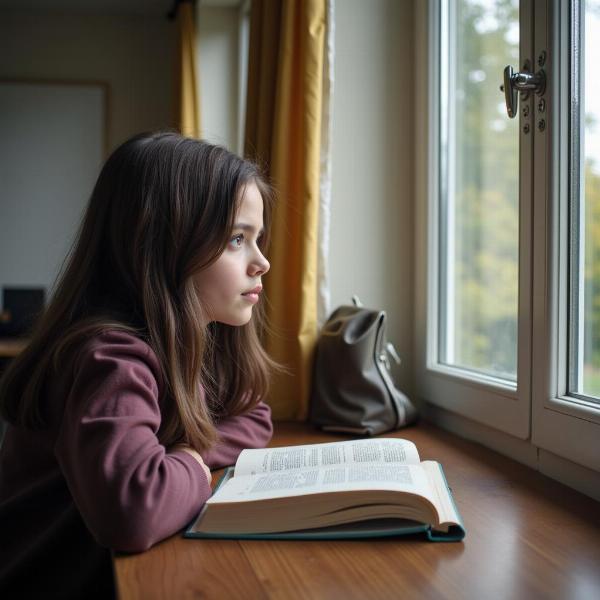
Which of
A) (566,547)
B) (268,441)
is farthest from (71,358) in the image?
(566,547)

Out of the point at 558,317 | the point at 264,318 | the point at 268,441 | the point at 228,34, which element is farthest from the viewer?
the point at 228,34

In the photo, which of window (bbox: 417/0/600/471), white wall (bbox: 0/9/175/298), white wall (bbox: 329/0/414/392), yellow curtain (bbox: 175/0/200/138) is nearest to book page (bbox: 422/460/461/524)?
window (bbox: 417/0/600/471)

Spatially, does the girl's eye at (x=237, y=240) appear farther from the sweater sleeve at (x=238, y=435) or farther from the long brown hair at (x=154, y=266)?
the sweater sleeve at (x=238, y=435)

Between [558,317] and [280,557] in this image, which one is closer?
[280,557]

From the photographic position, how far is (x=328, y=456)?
1.01 meters

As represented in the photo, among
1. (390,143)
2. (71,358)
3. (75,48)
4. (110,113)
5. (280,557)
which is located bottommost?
(280,557)

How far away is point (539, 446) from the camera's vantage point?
1133 mm

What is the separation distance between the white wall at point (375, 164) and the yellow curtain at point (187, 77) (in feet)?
3.31

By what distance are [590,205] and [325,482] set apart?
573 millimetres

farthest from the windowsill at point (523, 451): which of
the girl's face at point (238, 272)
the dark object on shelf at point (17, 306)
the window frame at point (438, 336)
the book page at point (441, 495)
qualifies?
the dark object on shelf at point (17, 306)

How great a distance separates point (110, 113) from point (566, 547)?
3252 millimetres

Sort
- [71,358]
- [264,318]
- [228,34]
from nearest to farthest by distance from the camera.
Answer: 1. [71,358]
2. [264,318]
3. [228,34]

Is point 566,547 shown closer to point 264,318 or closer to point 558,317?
point 558,317

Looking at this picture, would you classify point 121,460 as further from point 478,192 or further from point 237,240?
point 478,192
